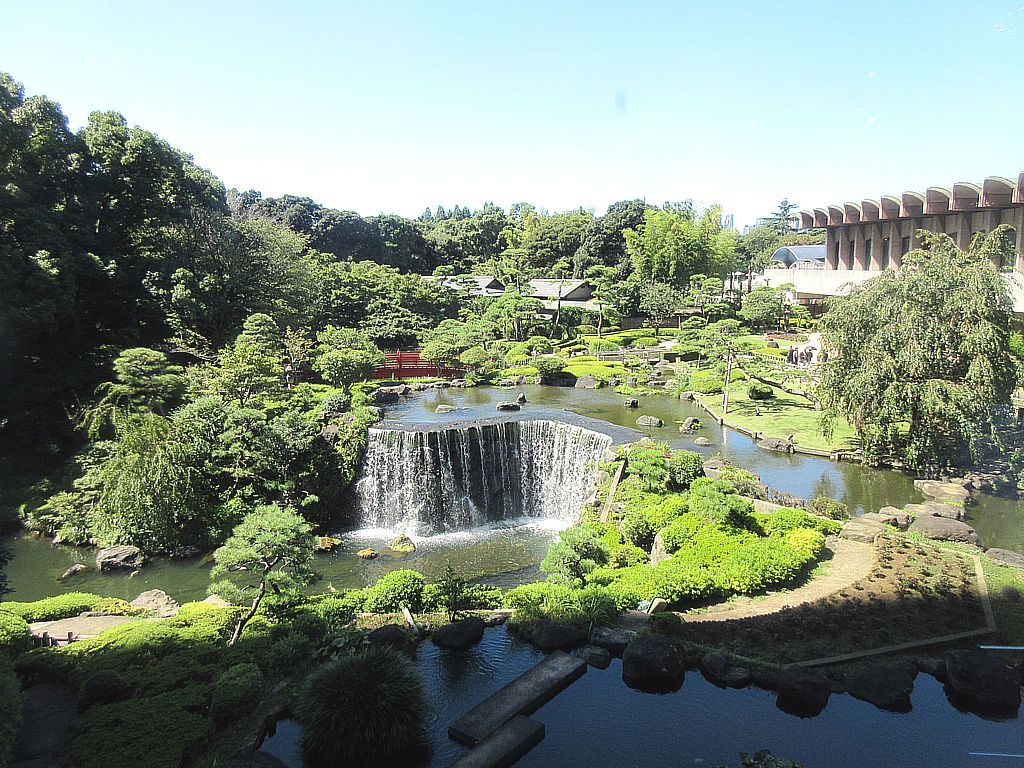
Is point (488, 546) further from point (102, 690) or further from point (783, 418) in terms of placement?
point (783, 418)

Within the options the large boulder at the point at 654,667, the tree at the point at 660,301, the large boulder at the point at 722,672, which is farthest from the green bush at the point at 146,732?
the tree at the point at 660,301

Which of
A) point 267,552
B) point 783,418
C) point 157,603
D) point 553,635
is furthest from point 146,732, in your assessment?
point 783,418

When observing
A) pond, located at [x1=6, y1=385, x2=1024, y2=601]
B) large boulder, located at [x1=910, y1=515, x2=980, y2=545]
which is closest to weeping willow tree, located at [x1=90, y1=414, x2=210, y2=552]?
pond, located at [x1=6, y1=385, x2=1024, y2=601]

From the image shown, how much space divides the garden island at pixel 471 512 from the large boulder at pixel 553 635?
5 cm

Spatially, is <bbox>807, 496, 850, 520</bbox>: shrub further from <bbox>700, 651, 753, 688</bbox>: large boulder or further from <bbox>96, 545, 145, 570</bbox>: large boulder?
<bbox>96, 545, 145, 570</bbox>: large boulder

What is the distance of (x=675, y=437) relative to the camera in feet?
79.8

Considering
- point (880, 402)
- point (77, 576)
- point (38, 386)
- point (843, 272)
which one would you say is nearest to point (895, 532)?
point (880, 402)

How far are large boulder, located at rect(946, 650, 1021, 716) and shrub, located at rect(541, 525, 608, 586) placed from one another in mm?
5797

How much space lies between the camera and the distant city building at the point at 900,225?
77.6ft

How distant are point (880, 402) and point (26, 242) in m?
26.7

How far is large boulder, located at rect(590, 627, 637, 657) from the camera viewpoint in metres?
9.54

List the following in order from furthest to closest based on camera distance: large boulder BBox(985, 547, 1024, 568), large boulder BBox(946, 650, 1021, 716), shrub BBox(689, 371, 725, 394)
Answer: shrub BBox(689, 371, 725, 394)
large boulder BBox(985, 547, 1024, 568)
large boulder BBox(946, 650, 1021, 716)

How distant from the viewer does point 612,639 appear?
969 cm

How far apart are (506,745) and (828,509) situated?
38.6ft
